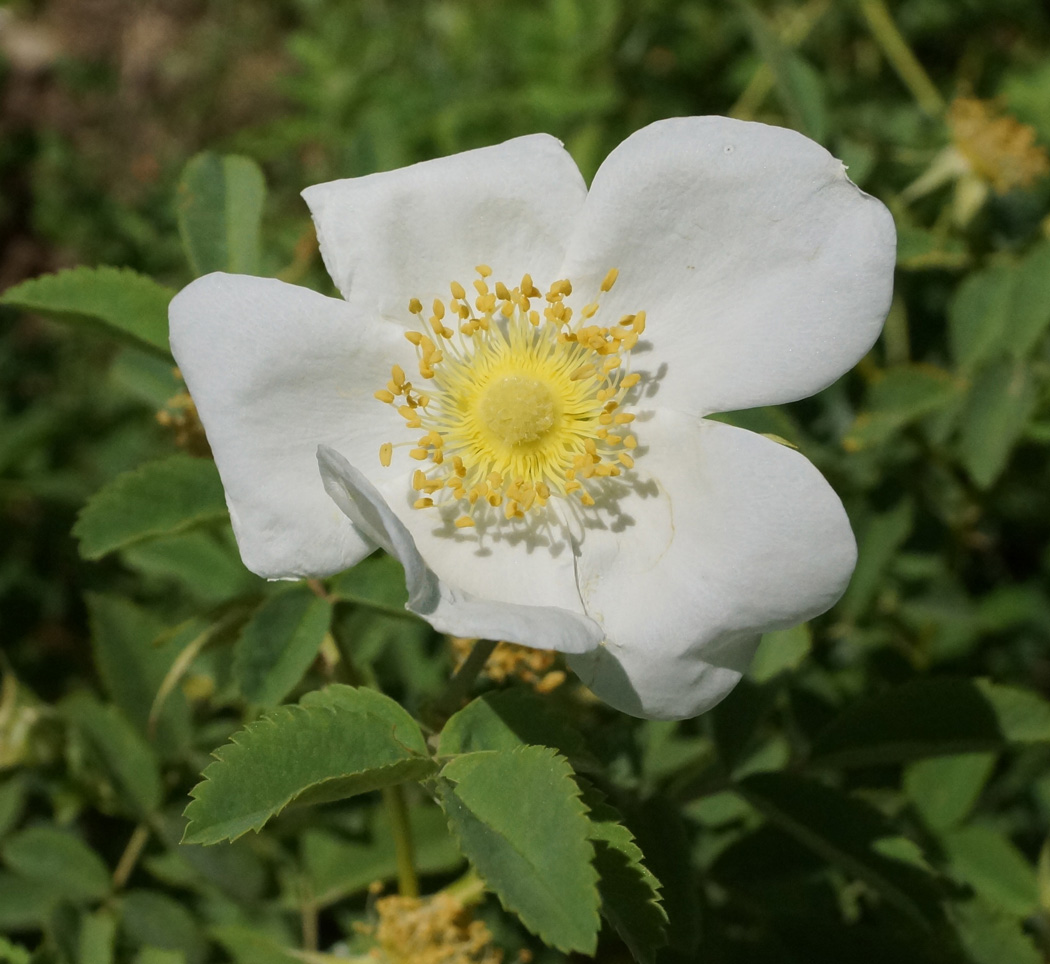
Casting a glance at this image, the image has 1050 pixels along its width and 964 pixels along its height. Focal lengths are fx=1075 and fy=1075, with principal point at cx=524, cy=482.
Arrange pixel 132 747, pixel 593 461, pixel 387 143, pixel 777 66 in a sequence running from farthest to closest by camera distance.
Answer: pixel 777 66, pixel 387 143, pixel 132 747, pixel 593 461

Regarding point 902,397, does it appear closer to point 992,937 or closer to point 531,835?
point 992,937

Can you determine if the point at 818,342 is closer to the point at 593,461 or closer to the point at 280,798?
the point at 593,461

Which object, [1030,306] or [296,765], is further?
[1030,306]

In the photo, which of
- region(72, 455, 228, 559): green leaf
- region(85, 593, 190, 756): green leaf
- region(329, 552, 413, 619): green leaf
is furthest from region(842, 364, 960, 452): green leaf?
region(85, 593, 190, 756): green leaf

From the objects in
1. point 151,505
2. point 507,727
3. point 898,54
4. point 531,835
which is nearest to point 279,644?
point 151,505

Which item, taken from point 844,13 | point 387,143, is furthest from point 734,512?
point 844,13
